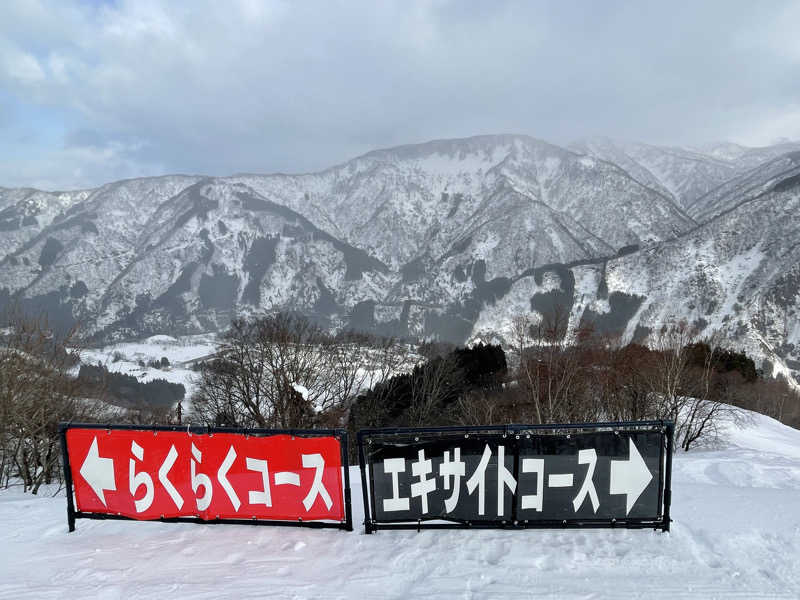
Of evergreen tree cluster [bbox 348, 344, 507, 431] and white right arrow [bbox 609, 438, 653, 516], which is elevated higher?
white right arrow [bbox 609, 438, 653, 516]

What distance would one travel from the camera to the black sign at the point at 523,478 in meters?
5.62

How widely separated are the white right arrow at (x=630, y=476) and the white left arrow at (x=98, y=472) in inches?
254

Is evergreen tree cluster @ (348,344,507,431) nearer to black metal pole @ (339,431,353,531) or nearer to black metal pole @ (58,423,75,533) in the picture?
black metal pole @ (58,423,75,533)

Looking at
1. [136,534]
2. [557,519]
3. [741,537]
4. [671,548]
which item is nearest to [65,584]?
[136,534]

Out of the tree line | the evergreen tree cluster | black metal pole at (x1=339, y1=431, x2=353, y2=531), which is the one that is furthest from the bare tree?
black metal pole at (x1=339, y1=431, x2=353, y2=531)

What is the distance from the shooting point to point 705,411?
2630cm

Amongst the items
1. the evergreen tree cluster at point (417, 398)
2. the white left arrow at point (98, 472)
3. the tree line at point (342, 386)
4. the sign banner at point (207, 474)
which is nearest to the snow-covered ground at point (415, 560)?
the sign banner at point (207, 474)

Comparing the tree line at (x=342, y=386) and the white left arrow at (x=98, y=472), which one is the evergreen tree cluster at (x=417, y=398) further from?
the white left arrow at (x=98, y=472)

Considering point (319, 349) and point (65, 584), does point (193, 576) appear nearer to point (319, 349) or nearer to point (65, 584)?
point (65, 584)

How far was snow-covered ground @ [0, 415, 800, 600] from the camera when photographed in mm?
4539

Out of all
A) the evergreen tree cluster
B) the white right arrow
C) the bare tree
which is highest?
the white right arrow

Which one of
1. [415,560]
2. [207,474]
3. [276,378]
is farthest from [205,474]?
[276,378]

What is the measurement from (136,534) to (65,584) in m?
1.15

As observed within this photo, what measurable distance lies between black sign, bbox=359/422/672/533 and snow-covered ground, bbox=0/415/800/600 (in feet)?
0.66
